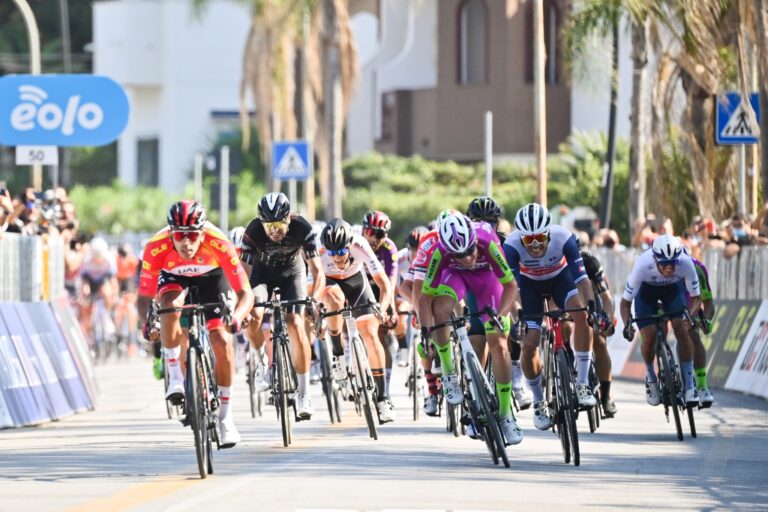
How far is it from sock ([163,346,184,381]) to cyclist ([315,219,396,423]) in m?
3.12

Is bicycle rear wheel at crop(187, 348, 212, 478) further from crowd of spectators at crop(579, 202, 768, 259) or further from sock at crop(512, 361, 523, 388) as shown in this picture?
crowd of spectators at crop(579, 202, 768, 259)

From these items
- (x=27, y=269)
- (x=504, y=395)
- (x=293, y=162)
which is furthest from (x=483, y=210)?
(x=293, y=162)

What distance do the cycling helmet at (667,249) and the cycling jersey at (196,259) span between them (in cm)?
464

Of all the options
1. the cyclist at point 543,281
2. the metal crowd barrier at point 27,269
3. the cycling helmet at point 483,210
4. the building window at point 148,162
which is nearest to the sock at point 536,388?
the cyclist at point 543,281

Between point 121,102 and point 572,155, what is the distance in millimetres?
24795

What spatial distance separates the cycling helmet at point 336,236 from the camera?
663 inches

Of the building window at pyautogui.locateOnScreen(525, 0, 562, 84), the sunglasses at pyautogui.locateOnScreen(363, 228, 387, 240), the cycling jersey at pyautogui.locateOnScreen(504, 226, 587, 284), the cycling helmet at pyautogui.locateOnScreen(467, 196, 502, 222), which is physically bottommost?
the cycling jersey at pyautogui.locateOnScreen(504, 226, 587, 284)

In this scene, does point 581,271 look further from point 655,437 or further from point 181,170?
point 181,170

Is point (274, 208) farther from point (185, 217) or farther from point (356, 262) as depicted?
point (356, 262)

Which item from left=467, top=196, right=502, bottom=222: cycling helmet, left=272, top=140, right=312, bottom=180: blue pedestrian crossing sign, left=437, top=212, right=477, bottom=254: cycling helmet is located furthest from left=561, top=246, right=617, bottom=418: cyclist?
left=272, top=140, right=312, bottom=180: blue pedestrian crossing sign

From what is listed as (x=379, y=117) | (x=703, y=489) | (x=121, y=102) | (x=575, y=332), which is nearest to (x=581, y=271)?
(x=575, y=332)

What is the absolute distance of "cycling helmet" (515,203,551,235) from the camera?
14961 mm

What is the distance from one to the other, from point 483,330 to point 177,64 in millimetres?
55184

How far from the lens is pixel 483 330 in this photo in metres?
14.6
